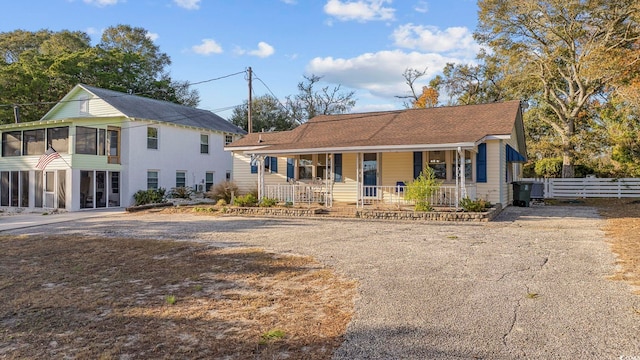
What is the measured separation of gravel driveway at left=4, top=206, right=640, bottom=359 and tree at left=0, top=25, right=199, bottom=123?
23140 mm

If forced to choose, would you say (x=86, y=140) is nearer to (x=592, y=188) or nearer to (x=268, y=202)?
(x=268, y=202)

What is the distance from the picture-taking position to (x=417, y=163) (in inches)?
626

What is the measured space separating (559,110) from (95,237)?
26.7 m

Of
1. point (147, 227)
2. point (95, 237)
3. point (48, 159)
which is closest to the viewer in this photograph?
point (95, 237)

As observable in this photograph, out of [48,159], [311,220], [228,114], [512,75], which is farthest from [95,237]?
[228,114]

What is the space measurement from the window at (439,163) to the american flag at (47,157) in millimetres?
17030

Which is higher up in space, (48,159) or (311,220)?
(48,159)

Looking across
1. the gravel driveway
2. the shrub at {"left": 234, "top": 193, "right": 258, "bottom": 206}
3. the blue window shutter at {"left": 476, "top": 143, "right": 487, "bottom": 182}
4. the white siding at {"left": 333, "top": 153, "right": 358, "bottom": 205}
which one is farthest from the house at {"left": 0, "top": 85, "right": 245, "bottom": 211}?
the blue window shutter at {"left": 476, "top": 143, "right": 487, "bottom": 182}

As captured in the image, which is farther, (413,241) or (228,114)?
(228,114)

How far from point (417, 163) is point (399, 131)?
1851 millimetres

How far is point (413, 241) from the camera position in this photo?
8.98m

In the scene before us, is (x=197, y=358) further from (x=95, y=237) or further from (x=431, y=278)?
(x=95, y=237)

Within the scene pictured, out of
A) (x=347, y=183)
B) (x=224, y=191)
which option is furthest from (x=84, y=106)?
(x=347, y=183)

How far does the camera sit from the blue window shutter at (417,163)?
1586 cm
